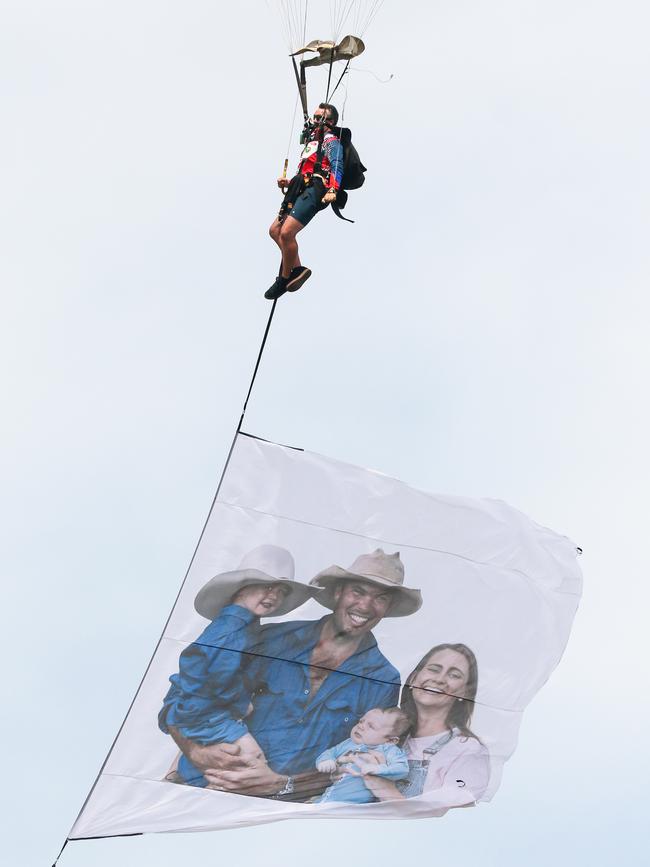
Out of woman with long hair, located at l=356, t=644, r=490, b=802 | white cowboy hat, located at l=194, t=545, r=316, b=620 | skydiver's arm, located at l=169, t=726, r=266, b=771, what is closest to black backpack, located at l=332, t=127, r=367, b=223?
white cowboy hat, located at l=194, t=545, r=316, b=620

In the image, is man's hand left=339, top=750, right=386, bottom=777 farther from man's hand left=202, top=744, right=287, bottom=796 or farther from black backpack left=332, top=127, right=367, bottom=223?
black backpack left=332, top=127, right=367, bottom=223

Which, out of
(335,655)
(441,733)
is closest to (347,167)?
(335,655)

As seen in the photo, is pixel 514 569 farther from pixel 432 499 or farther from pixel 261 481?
pixel 261 481

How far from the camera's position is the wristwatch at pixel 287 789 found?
27.2m

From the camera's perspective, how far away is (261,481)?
1136 inches

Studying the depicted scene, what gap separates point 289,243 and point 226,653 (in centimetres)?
493

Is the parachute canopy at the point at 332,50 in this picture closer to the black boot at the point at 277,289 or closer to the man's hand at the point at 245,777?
the black boot at the point at 277,289

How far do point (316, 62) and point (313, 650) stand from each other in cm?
700

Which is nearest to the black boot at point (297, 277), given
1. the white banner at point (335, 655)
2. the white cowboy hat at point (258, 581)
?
the white banner at point (335, 655)

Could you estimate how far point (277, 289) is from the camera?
27.7 metres

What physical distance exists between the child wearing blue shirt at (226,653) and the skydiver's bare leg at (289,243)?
3498mm

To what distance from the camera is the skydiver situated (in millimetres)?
27281

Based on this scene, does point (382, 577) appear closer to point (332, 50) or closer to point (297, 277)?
point (297, 277)

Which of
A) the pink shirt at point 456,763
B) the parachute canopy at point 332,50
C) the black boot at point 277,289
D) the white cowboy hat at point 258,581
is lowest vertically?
the pink shirt at point 456,763
